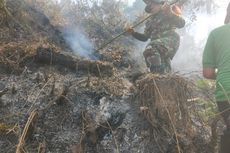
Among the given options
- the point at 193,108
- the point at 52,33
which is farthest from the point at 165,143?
the point at 52,33

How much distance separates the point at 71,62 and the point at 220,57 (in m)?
2.48

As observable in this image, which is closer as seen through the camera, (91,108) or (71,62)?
(91,108)

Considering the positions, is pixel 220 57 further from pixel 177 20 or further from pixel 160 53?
pixel 177 20

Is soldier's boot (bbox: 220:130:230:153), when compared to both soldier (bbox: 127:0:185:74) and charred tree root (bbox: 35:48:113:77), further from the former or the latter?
charred tree root (bbox: 35:48:113:77)

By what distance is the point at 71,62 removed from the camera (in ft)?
16.6

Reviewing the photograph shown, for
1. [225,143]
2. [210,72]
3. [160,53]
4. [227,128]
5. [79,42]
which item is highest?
[79,42]

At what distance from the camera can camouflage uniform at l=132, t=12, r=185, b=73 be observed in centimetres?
489

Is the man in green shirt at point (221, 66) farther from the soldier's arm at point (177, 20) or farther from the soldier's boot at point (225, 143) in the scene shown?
the soldier's arm at point (177, 20)

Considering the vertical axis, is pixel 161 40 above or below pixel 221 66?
above

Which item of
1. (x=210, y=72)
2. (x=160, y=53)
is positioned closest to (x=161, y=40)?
(x=160, y=53)

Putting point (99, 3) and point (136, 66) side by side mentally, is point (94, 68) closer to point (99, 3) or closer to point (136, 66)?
point (136, 66)

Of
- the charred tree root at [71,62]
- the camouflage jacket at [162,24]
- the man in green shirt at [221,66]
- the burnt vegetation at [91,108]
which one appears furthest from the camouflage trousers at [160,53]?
the man in green shirt at [221,66]

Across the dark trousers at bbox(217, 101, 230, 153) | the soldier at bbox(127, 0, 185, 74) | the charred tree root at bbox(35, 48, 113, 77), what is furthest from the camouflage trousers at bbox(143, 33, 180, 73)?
the dark trousers at bbox(217, 101, 230, 153)

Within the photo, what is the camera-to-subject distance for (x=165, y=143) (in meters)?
3.53
